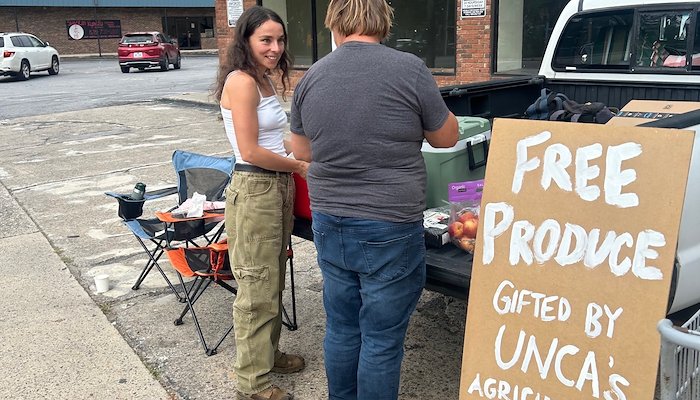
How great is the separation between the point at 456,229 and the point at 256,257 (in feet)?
2.96

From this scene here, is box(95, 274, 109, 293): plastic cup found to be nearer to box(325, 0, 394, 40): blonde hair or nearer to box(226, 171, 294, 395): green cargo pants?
box(226, 171, 294, 395): green cargo pants

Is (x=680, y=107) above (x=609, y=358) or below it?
above

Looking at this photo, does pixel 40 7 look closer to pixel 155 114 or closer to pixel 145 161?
pixel 155 114

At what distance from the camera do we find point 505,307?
91.7 inches

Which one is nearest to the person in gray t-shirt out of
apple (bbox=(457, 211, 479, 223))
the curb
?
apple (bbox=(457, 211, 479, 223))

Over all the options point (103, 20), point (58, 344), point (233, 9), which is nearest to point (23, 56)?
point (233, 9)

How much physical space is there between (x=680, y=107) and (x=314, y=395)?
252 cm

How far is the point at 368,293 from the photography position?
246 cm

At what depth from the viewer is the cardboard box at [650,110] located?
355 cm

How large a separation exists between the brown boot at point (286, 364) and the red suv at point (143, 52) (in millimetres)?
25840

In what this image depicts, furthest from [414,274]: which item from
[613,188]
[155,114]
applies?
[155,114]

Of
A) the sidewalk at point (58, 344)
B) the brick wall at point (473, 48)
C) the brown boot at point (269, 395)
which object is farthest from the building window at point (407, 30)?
the brown boot at point (269, 395)

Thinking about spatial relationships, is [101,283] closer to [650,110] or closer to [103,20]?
[650,110]

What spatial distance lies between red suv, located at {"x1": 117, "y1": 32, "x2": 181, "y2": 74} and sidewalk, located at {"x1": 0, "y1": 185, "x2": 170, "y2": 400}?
23361 mm
